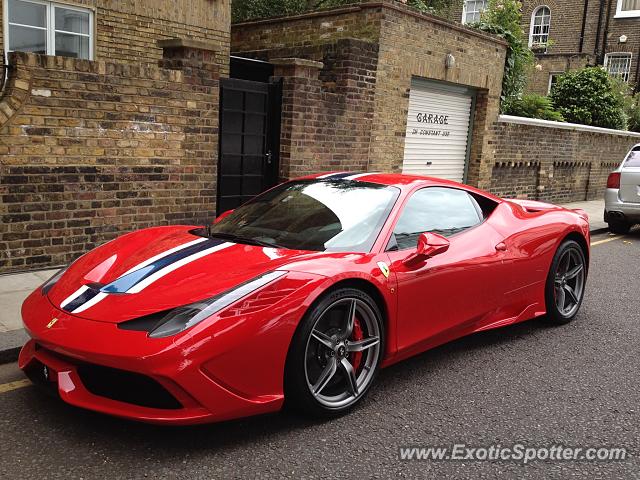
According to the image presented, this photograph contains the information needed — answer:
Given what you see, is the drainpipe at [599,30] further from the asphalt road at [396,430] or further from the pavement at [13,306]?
the pavement at [13,306]

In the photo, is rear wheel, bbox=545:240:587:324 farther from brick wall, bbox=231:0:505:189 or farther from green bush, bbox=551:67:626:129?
green bush, bbox=551:67:626:129

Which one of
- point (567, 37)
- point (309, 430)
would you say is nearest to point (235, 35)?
point (309, 430)

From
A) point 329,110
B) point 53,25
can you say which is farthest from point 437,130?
point 53,25

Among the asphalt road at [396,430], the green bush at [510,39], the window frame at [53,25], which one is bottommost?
the asphalt road at [396,430]

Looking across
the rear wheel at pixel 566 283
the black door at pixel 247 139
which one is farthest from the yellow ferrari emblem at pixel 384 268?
the black door at pixel 247 139

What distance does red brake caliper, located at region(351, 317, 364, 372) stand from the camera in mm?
3448

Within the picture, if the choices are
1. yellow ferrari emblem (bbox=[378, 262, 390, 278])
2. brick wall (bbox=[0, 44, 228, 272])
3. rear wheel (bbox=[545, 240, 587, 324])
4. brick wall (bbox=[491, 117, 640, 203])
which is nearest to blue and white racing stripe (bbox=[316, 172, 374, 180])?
yellow ferrari emblem (bbox=[378, 262, 390, 278])

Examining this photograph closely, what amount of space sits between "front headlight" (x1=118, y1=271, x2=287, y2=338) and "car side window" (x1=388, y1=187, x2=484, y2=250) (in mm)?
1180

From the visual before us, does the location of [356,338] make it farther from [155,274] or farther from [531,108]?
[531,108]

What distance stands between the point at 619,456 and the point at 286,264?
196 cm

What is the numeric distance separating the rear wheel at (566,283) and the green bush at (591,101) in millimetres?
14011

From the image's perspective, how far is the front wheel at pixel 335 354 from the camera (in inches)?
122

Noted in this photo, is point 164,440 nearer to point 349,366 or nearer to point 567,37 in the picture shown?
point 349,366

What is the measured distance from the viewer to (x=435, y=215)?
427 cm
